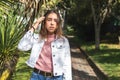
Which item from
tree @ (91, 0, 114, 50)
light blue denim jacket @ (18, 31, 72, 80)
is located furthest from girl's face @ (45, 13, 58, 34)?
tree @ (91, 0, 114, 50)

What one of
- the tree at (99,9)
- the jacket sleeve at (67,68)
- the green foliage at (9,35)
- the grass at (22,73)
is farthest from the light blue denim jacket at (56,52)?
the tree at (99,9)

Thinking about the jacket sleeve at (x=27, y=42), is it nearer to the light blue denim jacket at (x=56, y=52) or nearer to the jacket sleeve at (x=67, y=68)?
the light blue denim jacket at (x=56, y=52)

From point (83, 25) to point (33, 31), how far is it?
2645cm

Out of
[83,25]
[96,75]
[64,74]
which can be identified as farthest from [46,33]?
[83,25]

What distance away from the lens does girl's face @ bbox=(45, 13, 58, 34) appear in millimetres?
5477

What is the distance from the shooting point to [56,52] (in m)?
5.46

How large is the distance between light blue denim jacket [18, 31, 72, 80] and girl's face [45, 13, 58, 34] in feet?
0.52

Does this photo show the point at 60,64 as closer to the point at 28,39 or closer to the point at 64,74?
the point at 64,74

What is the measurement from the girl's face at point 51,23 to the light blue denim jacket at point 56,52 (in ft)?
0.52

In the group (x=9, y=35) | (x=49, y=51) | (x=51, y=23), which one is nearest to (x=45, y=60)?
(x=49, y=51)

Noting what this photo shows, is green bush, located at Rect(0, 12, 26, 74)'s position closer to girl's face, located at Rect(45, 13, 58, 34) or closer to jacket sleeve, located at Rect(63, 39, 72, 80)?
girl's face, located at Rect(45, 13, 58, 34)

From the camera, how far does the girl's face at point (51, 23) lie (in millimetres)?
5477

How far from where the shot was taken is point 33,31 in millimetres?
5617

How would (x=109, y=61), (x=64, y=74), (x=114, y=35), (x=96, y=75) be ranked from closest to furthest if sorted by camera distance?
(x=64, y=74), (x=96, y=75), (x=109, y=61), (x=114, y=35)
